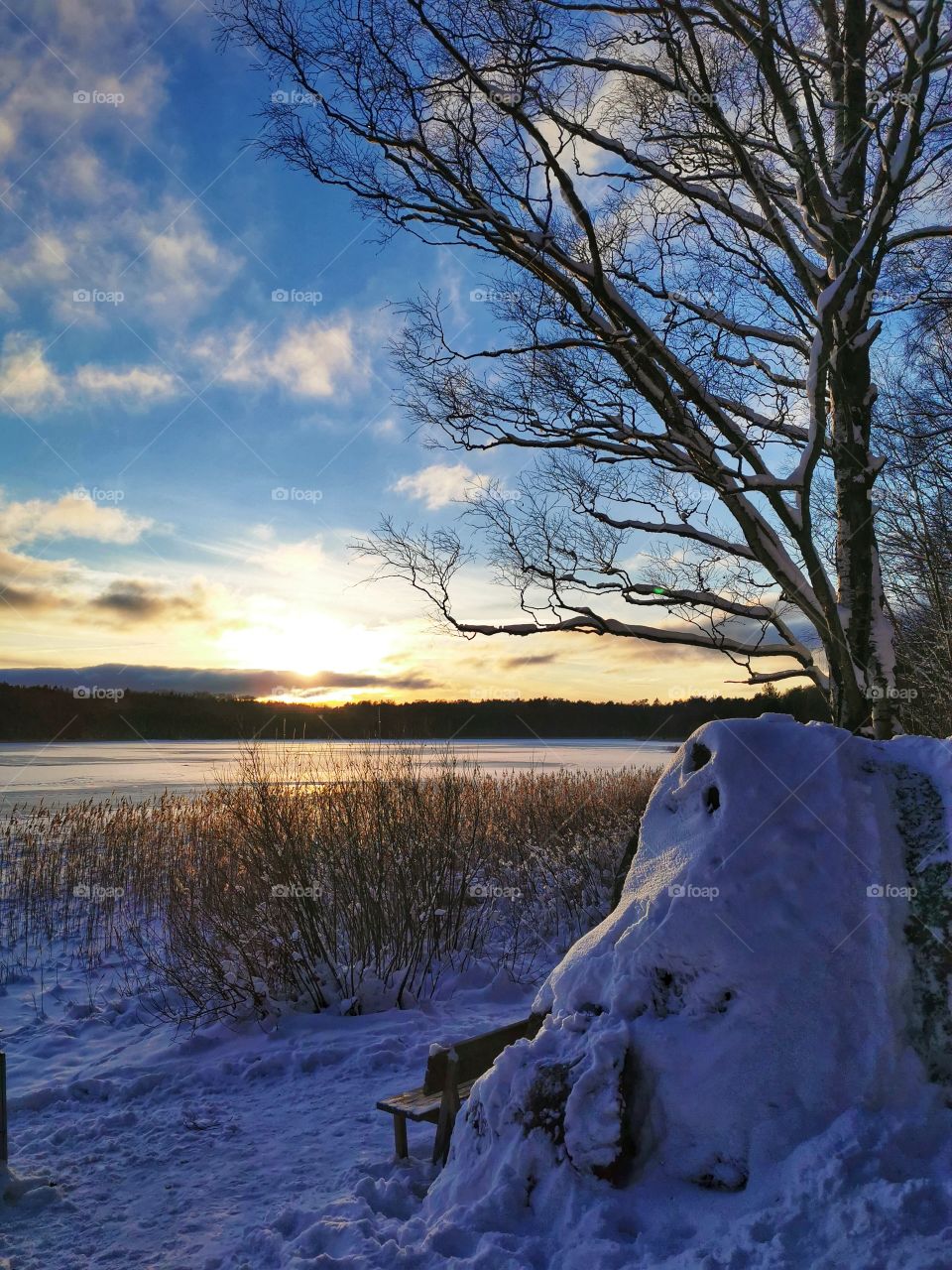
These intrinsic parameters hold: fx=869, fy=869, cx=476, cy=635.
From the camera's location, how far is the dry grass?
7.18 m

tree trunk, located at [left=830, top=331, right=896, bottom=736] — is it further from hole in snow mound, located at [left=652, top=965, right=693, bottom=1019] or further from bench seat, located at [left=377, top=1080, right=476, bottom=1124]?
hole in snow mound, located at [left=652, top=965, right=693, bottom=1019]

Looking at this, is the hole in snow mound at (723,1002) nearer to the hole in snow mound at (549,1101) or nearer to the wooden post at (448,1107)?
the hole in snow mound at (549,1101)

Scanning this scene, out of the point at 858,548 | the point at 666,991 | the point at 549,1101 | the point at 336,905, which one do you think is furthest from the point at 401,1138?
the point at 858,548

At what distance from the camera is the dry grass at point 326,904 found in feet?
23.5

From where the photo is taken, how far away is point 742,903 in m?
3.16

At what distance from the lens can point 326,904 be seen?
769cm

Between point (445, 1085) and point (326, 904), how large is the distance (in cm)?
365

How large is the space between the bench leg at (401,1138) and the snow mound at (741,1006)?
1.00 m

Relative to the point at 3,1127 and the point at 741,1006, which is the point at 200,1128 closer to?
the point at 3,1127

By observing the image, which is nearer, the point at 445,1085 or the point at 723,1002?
the point at 723,1002

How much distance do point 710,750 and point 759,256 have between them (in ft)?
22.5

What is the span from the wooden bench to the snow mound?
2.16 feet

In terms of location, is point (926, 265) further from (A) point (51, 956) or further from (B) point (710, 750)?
(A) point (51, 956)

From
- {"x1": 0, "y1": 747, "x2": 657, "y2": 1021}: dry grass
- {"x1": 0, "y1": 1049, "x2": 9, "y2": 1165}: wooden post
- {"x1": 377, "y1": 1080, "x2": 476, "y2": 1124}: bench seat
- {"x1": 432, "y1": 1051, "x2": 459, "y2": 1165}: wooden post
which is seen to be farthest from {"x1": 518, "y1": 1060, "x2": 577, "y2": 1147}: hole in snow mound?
{"x1": 0, "y1": 747, "x2": 657, "y2": 1021}: dry grass
